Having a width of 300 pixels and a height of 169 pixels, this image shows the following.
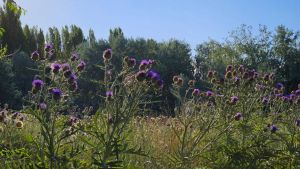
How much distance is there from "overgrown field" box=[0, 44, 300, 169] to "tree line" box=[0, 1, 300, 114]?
17.5 m

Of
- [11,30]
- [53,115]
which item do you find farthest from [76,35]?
[53,115]

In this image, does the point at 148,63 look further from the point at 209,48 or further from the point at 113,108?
the point at 209,48

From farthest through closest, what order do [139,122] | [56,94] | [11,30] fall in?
[11,30], [139,122], [56,94]

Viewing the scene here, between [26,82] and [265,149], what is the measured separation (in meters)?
22.9

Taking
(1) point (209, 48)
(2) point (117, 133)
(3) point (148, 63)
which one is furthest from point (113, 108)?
(1) point (209, 48)

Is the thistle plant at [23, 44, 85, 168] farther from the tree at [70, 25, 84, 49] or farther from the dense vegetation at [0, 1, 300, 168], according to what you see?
the tree at [70, 25, 84, 49]

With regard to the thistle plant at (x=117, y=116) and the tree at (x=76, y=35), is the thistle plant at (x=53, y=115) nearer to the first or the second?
Result: the thistle plant at (x=117, y=116)

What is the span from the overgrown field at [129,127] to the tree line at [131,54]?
17.5 meters

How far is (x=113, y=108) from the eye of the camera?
3688 millimetres

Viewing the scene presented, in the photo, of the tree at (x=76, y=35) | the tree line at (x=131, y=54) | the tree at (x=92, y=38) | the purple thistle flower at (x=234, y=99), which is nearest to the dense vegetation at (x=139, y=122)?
the purple thistle flower at (x=234, y=99)

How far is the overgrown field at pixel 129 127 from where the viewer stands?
352 cm

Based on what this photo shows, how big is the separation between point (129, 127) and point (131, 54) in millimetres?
30368

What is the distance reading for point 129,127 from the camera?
4359 mm

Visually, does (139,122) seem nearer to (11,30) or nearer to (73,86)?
(73,86)
